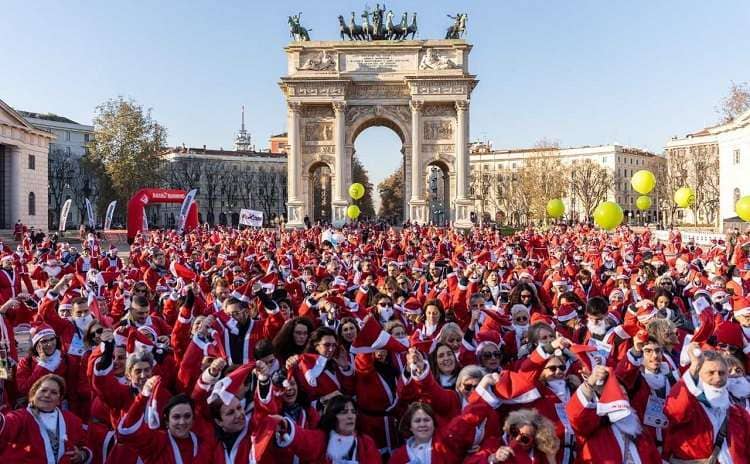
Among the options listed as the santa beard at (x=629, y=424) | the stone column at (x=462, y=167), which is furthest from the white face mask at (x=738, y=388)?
the stone column at (x=462, y=167)

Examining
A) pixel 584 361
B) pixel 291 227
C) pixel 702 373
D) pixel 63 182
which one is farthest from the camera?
pixel 63 182

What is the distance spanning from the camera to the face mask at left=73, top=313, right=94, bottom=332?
7.49 metres

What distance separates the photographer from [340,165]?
166ft

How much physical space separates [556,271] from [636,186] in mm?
12446

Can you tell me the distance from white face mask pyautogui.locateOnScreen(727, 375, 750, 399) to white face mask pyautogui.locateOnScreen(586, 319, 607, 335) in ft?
7.36

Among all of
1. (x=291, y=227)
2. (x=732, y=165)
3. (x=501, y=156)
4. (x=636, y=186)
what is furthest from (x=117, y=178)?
(x=501, y=156)

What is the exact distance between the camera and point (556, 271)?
500 inches

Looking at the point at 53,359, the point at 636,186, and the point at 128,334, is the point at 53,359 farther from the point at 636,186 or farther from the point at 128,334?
the point at 636,186

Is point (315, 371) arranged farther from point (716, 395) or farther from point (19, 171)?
point (19, 171)

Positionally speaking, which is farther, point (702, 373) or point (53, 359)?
point (53, 359)

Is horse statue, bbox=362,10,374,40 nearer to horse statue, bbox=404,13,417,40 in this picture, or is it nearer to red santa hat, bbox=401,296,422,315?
horse statue, bbox=404,13,417,40

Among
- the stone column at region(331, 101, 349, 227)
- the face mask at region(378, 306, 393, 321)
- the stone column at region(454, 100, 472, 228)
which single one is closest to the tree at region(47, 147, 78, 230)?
the stone column at region(331, 101, 349, 227)

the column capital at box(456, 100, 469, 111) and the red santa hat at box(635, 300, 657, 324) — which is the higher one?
the column capital at box(456, 100, 469, 111)

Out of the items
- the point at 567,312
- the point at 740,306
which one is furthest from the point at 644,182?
the point at 740,306
